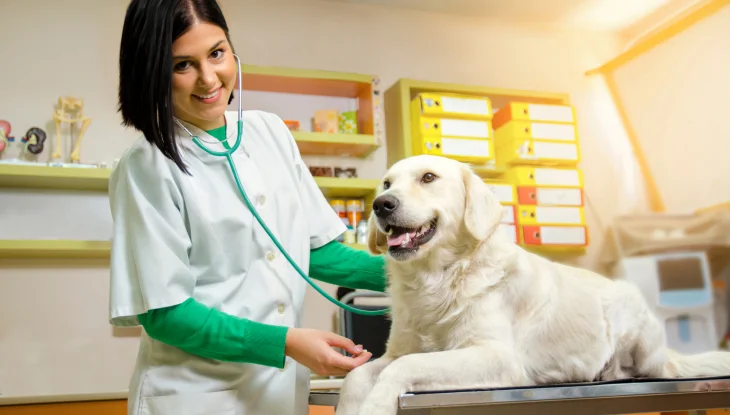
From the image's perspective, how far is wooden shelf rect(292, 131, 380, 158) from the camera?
281cm

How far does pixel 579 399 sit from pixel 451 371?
0.18 m

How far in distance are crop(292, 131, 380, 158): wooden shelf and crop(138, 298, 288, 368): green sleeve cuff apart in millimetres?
1887

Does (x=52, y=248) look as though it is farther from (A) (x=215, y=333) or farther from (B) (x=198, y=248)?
(A) (x=215, y=333)

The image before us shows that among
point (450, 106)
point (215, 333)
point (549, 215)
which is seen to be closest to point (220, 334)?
point (215, 333)

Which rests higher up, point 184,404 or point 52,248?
point 52,248

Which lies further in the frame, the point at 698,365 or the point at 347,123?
the point at 347,123

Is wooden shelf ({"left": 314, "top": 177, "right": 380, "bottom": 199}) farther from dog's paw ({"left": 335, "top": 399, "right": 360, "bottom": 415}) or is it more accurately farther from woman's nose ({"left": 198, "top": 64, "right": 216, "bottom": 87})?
dog's paw ({"left": 335, "top": 399, "right": 360, "bottom": 415})

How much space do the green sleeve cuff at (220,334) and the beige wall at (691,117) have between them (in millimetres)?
1412

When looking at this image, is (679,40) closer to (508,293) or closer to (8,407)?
(508,293)

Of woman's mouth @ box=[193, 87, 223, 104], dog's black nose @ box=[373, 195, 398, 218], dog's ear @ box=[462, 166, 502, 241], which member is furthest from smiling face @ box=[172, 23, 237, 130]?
dog's ear @ box=[462, 166, 502, 241]

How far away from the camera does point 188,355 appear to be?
3.22 ft

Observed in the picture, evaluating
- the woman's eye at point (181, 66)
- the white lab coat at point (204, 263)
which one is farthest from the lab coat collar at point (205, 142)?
the woman's eye at point (181, 66)

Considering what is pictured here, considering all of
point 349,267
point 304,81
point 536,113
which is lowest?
point 349,267

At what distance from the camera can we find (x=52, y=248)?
2389 mm
